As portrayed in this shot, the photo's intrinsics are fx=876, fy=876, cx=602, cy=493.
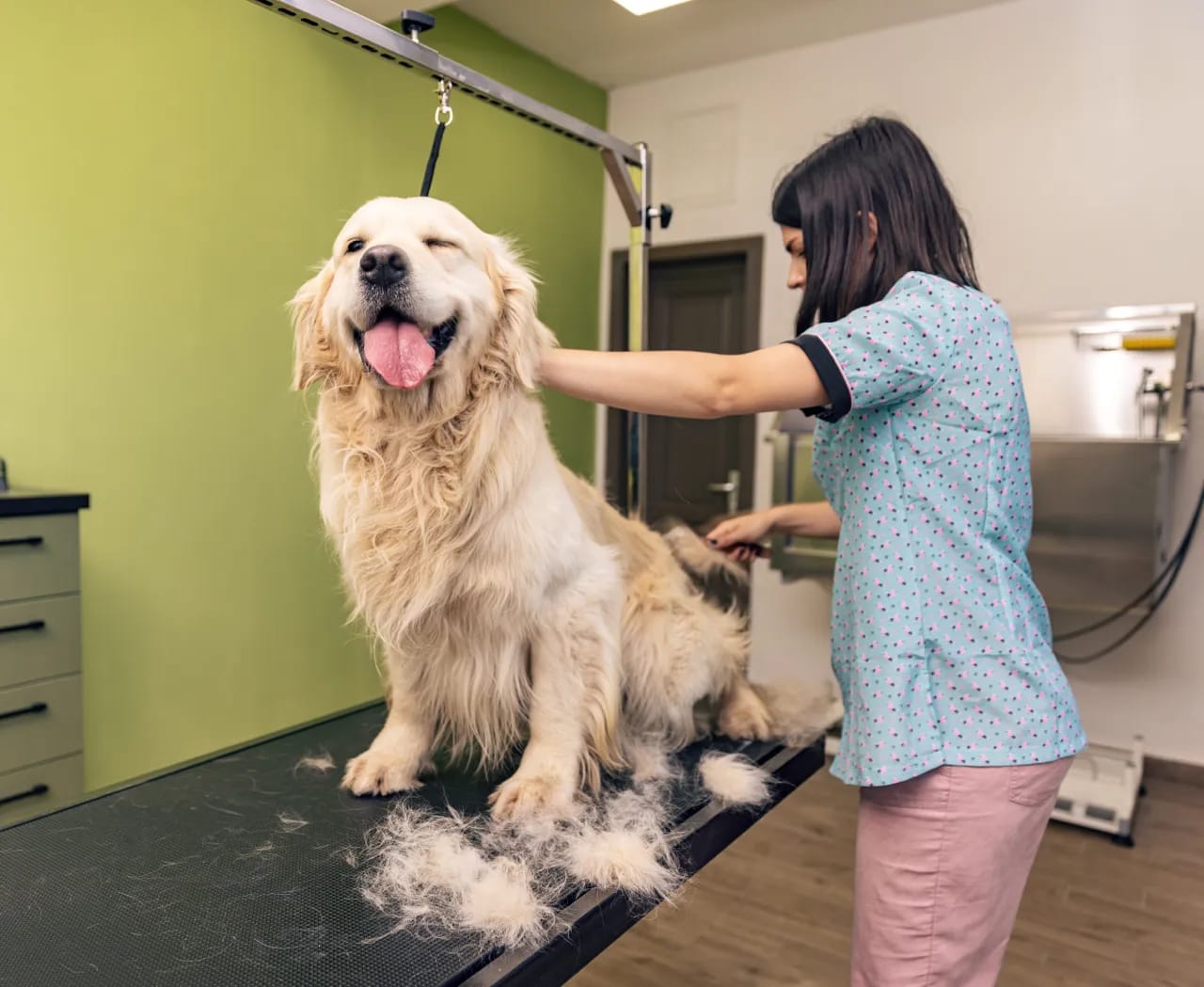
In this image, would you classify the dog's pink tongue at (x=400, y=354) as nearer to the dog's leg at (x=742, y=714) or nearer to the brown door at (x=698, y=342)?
the dog's leg at (x=742, y=714)

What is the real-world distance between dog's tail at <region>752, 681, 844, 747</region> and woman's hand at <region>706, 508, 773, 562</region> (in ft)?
0.99

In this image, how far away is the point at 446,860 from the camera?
1054 millimetres

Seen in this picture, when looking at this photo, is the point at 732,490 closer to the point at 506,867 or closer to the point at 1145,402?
the point at 1145,402

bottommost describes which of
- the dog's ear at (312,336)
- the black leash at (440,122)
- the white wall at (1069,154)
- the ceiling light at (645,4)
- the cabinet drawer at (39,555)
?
the cabinet drawer at (39,555)

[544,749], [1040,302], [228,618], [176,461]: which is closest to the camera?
[544,749]

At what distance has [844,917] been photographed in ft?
8.07

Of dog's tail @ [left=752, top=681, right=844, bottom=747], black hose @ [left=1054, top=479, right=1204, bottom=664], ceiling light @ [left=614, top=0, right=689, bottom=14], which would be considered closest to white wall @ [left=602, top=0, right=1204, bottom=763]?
black hose @ [left=1054, top=479, right=1204, bottom=664]

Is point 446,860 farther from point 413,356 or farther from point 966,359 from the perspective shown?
point 966,359

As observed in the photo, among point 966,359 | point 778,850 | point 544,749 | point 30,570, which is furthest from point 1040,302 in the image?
point 30,570

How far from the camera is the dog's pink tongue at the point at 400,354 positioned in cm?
109

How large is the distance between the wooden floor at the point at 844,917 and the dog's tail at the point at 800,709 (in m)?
0.61

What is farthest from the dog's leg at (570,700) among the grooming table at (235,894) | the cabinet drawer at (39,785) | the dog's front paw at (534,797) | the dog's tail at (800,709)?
the cabinet drawer at (39,785)

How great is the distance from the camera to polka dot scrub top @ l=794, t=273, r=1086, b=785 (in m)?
1.12

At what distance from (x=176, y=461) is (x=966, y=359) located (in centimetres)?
249
